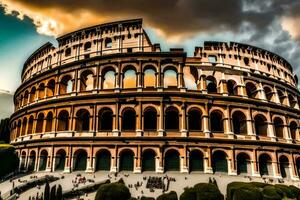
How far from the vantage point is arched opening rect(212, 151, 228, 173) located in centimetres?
2348

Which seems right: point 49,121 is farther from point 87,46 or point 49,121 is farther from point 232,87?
point 232,87

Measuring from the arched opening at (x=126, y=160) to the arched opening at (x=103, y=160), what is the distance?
1249 mm

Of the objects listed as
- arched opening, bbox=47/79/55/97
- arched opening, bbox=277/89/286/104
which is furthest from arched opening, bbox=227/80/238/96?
arched opening, bbox=47/79/55/97

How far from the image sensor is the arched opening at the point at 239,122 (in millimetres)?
25641

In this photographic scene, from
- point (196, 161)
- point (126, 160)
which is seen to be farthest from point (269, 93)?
point (126, 160)

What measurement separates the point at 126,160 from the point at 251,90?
53.2 ft

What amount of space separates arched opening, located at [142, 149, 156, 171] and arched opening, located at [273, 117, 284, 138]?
14.1 meters

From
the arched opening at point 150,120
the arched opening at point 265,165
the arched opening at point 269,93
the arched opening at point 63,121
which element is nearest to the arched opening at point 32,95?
the arched opening at point 63,121

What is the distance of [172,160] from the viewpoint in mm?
23219

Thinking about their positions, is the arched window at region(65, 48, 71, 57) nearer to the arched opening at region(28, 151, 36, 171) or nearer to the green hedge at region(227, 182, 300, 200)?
the arched opening at region(28, 151, 36, 171)

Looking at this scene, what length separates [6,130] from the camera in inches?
1508

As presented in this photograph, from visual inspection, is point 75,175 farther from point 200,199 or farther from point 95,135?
point 200,199

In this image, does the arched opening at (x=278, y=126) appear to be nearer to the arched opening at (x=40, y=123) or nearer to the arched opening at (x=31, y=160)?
the arched opening at (x=40, y=123)

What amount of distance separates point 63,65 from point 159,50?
10898 mm
